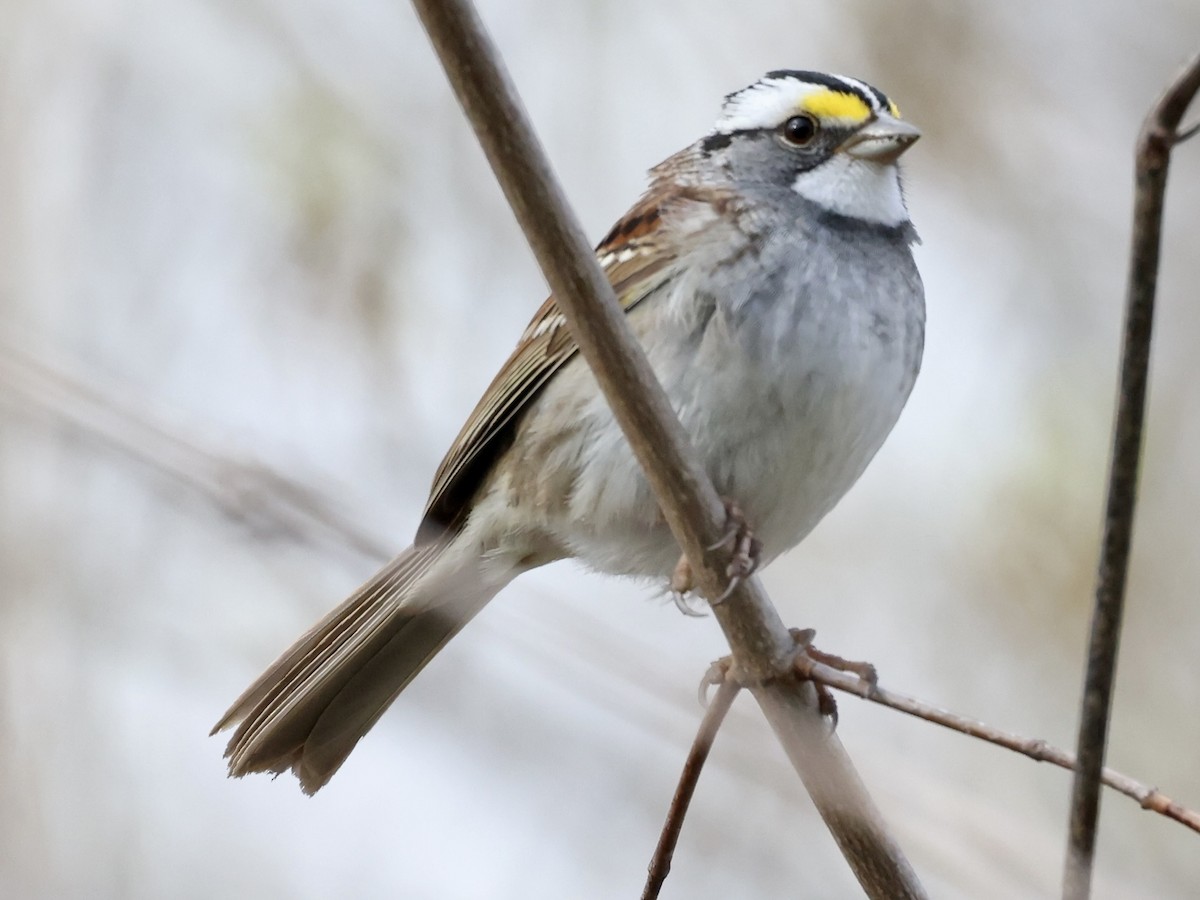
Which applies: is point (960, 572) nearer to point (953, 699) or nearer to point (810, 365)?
point (953, 699)

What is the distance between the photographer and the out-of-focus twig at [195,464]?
184cm

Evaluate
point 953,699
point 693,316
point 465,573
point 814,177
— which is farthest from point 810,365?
point 953,699

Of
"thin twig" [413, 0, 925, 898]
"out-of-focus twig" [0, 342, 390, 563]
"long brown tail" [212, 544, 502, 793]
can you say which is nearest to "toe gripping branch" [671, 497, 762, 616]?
"thin twig" [413, 0, 925, 898]

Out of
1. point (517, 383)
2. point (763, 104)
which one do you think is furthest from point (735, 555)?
point (763, 104)

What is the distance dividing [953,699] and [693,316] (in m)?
2.37

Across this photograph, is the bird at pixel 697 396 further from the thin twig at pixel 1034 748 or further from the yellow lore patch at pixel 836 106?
the thin twig at pixel 1034 748

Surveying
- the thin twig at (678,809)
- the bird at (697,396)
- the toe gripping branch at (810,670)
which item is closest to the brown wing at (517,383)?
the bird at (697,396)

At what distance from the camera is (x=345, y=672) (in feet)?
9.68

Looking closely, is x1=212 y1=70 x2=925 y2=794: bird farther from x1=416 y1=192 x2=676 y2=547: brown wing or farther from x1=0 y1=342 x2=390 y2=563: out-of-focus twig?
x1=0 y1=342 x2=390 y2=563: out-of-focus twig

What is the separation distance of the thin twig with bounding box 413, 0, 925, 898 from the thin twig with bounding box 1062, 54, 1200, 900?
471 mm

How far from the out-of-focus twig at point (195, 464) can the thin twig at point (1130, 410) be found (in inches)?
39.7

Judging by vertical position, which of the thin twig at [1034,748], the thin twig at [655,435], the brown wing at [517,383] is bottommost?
the thin twig at [1034,748]

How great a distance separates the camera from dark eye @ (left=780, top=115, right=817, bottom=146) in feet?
9.71

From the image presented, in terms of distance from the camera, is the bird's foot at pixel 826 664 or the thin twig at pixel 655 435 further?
the bird's foot at pixel 826 664
